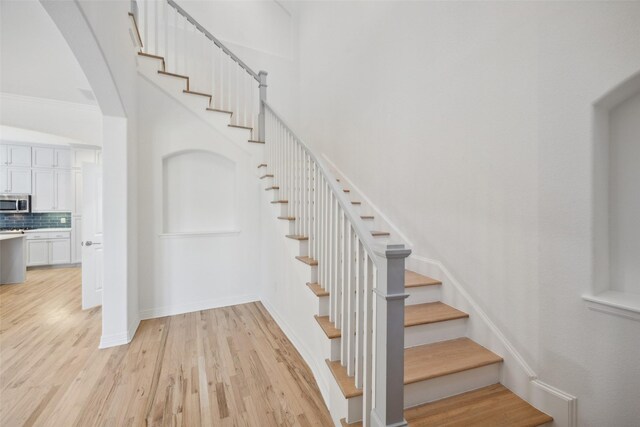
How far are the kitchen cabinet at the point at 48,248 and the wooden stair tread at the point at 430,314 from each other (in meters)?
7.41

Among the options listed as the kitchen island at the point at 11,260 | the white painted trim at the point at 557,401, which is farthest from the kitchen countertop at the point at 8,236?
the white painted trim at the point at 557,401

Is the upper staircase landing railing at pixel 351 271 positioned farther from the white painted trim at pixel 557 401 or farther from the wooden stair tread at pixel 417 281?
the white painted trim at pixel 557 401

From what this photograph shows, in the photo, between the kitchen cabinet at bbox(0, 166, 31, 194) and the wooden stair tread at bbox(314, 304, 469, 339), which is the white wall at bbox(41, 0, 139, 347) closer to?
the wooden stair tread at bbox(314, 304, 469, 339)

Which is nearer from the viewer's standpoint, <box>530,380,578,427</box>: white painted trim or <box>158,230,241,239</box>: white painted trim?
<box>530,380,578,427</box>: white painted trim

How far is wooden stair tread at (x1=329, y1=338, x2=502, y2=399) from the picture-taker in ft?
5.25

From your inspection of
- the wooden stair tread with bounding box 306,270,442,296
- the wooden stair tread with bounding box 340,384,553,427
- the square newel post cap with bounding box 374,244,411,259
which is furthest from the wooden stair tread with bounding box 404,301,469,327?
the square newel post cap with bounding box 374,244,411,259

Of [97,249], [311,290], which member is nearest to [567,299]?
[311,290]

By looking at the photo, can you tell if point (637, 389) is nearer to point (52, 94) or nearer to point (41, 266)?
point (52, 94)

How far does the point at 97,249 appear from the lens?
3619mm

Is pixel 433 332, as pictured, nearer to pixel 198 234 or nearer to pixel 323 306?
pixel 323 306

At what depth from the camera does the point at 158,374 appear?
2.21 meters

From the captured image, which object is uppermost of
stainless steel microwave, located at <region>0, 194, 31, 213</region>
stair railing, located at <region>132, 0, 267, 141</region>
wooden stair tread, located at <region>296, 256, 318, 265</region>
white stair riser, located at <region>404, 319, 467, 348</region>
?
stair railing, located at <region>132, 0, 267, 141</region>

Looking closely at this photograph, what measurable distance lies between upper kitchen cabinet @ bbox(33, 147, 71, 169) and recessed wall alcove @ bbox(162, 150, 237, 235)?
454 cm

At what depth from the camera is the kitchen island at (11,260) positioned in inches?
185
